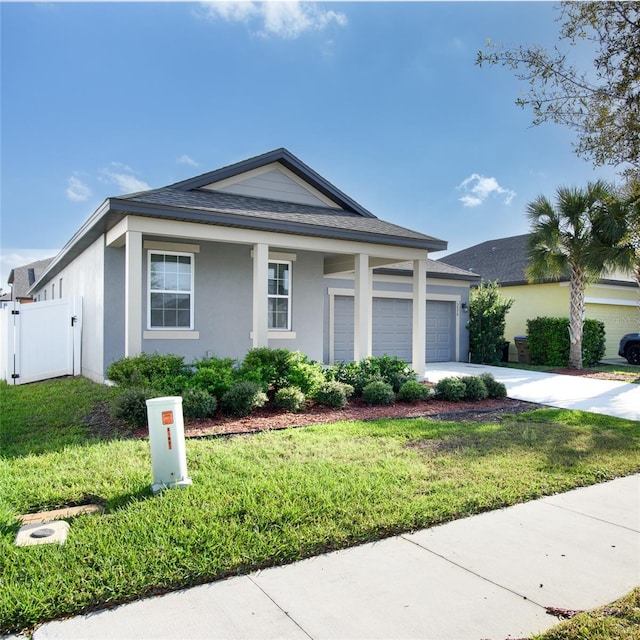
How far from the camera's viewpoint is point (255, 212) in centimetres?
1013

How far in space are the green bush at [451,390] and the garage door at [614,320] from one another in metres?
13.7

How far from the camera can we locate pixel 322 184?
41.3 ft

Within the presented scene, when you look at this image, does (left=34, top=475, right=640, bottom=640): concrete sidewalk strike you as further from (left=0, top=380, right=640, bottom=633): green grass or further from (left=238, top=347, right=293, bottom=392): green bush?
(left=238, top=347, right=293, bottom=392): green bush

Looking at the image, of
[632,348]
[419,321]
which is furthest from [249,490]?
[632,348]

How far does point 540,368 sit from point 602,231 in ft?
16.0

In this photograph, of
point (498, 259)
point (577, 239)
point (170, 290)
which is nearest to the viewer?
point (170, 290)

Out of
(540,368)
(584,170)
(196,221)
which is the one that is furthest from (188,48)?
(540,368)

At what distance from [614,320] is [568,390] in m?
11.9

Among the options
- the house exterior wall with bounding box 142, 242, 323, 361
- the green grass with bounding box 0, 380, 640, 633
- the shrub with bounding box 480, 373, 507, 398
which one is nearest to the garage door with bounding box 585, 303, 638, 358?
the shrub with bounding box 480, 373, 507, 398

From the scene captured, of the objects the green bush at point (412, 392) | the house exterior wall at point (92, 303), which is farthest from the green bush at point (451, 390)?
the house exterior wall at point (92, 303)

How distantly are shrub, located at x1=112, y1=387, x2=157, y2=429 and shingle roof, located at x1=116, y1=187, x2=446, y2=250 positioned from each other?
11.5ft

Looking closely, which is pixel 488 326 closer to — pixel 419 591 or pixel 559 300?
pixel 559 300

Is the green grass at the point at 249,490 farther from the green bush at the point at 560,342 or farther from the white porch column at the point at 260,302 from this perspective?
the green bush at the point at 560,342

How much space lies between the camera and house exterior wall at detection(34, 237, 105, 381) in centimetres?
1082
